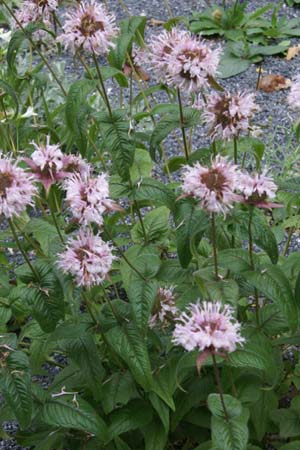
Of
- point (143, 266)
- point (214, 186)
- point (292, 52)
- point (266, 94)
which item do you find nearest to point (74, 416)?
point (143, 266)

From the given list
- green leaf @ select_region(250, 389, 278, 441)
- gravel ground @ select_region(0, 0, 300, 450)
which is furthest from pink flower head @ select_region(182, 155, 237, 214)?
gravel ground @ select_region(0, 0, 300, 450)

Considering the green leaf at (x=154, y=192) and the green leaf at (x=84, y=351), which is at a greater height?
the green leaf at (x=154, y=192)

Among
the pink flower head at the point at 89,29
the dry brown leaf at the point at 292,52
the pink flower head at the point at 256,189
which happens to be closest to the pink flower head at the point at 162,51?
the pink flower head at the point at 89,29

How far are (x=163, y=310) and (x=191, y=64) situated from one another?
0.59 m

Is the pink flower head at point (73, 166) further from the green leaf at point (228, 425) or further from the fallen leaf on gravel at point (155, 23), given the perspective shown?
the fallen leaf on gravel at point (155, 23)

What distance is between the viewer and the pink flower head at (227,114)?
1752mm

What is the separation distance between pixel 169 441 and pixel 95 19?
3.67 feet

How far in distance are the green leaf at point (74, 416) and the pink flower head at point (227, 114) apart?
0.70 meters

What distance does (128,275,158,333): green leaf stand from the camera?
168 centimetres

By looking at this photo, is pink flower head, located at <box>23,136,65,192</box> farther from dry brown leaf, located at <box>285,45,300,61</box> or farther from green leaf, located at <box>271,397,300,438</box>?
dry brown leaf, located at <box>285,45,300,61</box>

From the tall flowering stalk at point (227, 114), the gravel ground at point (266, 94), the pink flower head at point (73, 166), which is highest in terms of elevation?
the gravel ground at point (266, 94)

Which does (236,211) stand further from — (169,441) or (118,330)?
(169,441)

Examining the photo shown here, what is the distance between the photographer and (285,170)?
3131 mm

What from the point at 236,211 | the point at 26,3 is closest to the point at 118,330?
the point at 236,211
